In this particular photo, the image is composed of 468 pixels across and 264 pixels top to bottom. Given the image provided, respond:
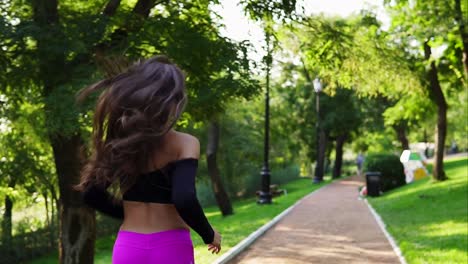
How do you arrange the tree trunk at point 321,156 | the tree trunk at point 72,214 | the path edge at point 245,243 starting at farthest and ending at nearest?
the tree trunk at point 321,156 < the path edge at point 245,243 < the tree trunk at point 72,214

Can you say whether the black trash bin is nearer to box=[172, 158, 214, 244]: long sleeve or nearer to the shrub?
the shrub

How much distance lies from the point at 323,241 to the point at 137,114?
9.38 metres

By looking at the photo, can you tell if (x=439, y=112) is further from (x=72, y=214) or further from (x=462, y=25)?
(x=72, y=214)

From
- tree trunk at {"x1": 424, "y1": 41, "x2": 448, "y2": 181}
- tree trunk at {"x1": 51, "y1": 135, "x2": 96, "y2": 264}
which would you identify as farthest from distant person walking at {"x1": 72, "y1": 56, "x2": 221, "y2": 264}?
tree trunk at {"x1": 424, "y1": 41, "x2": 448, "y2": 181}

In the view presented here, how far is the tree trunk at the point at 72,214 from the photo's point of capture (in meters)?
8.47

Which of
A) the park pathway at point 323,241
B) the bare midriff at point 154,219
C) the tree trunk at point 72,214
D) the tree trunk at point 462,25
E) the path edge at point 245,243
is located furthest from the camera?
the tree trunk at point 462,25

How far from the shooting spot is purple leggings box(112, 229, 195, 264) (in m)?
2.51

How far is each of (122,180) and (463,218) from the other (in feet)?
38.6

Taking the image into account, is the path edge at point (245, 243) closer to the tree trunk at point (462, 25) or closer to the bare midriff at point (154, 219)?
the bare midriff at point (154, 219)

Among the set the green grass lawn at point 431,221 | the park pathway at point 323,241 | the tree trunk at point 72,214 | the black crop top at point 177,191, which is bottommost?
the park pathway at point 323,241

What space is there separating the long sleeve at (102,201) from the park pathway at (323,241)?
638 centimetres

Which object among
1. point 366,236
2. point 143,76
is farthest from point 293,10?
point 143,76

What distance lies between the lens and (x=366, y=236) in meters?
11.7

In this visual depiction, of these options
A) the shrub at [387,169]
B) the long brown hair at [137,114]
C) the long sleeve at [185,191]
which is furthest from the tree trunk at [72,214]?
the shrub at [387,169]
